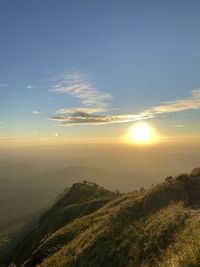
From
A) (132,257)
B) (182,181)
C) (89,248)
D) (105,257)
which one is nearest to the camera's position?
(132,257)

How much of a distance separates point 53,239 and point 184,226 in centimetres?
1415

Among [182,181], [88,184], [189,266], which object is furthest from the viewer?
[88,184]

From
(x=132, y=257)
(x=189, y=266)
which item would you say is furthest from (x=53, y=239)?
(x=189, y=266)

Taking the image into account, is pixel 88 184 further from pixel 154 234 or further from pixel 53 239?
pixel 154 234

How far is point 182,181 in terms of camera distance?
26.3 metres

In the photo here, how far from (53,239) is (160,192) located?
30.8ft

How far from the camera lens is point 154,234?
15.7 metres

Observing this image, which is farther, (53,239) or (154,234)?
(53,239)

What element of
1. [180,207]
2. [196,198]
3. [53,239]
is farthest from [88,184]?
[180,207]

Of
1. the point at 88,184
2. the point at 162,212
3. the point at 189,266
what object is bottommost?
the point at 88,184

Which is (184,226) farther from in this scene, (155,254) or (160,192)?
(160,192)

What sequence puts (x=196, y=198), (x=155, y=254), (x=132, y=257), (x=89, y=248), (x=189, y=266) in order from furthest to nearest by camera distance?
(x=196, y=198)
(x=89, y=248)
(x=132, y=257)
(x=155, y=254)
(x=189, y=266)

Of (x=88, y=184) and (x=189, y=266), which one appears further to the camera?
(x=88, y=184)

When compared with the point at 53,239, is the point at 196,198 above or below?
above
